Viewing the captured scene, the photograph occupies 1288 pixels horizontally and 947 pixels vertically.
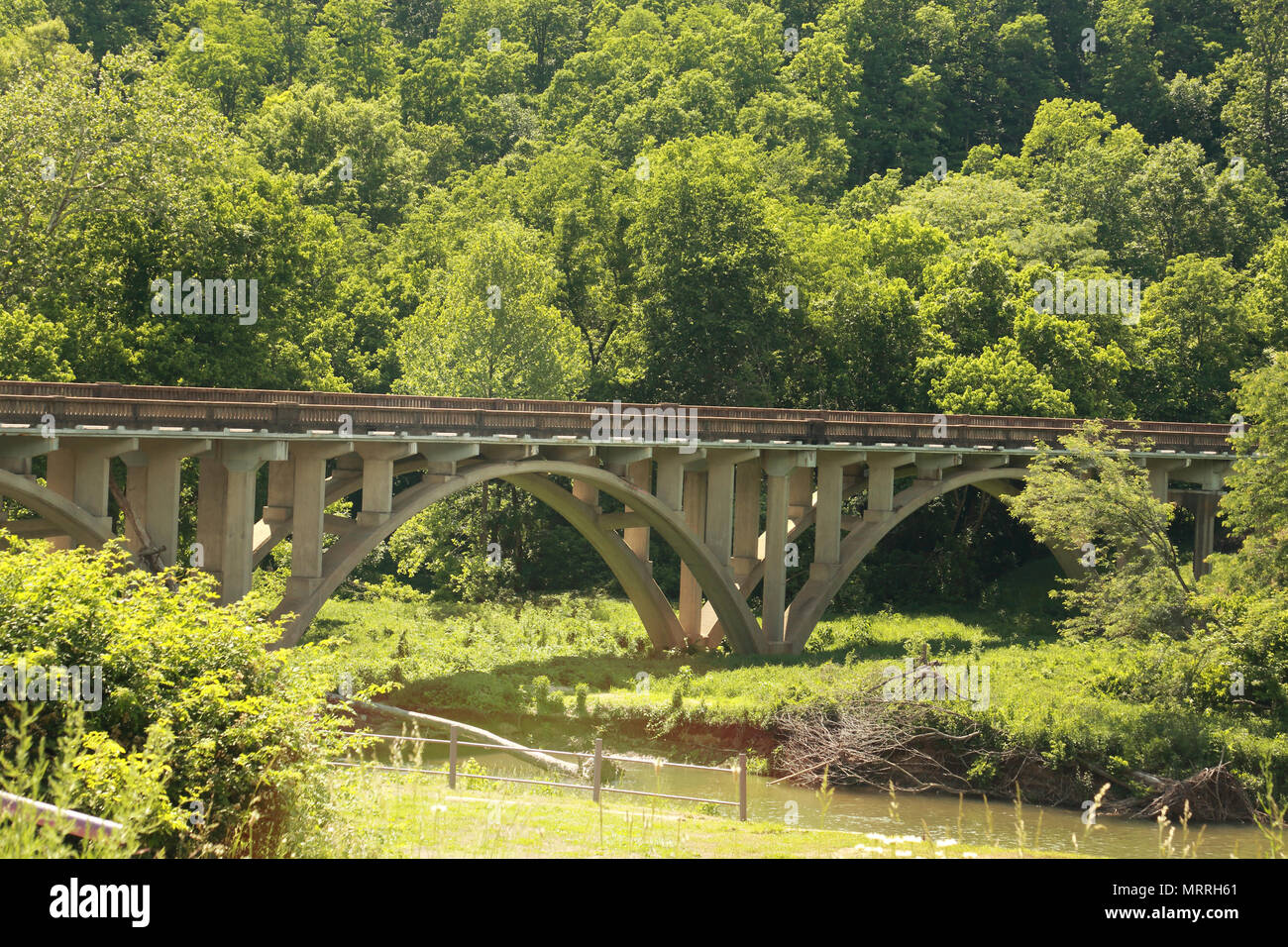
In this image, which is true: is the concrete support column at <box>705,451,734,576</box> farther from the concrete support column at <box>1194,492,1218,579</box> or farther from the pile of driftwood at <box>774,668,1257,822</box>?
the concrete support column at <box>1194,492,1218,579</box>

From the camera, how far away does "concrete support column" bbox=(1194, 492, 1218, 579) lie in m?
46.1

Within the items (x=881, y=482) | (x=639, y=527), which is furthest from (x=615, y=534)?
(x=881, y=482)

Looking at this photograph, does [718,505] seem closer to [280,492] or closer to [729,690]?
[729,690]

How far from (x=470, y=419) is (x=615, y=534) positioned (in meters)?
7.09

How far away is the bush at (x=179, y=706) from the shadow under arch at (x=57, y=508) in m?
10.9

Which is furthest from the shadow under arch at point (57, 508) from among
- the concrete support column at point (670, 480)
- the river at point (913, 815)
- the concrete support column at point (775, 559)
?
the concrete support column at point (775, 559)

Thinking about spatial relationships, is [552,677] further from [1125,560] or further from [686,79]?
[686,79]

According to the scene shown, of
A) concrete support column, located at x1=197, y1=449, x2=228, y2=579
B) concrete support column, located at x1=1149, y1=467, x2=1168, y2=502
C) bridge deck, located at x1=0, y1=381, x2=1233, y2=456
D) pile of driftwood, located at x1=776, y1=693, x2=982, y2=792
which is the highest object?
bridge deck, located at x1=0, y1=381, x2=1233, y2=456

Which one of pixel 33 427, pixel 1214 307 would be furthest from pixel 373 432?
pixel 1214 307

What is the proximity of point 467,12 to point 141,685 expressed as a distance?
93.9 meters

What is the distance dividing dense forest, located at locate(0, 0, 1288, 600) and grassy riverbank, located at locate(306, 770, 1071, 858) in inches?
889

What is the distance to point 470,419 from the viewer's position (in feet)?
105

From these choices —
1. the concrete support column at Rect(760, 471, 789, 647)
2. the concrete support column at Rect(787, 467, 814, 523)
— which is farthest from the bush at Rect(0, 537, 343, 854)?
the concrete support column at Rect(787, 467, 814, 523)

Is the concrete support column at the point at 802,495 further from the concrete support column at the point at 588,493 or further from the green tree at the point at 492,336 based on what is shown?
the green tree at the point at 492,336
